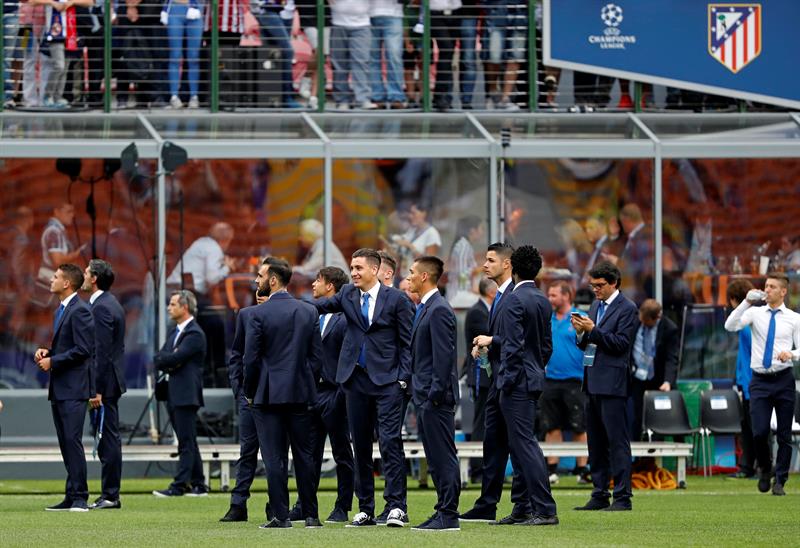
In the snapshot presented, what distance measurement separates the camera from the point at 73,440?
1558cm

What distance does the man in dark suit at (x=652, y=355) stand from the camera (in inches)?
805

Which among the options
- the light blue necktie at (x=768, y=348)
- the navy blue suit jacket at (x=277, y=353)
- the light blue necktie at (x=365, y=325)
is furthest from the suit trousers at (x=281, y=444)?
the light blue necktie at (x=768, y=348)

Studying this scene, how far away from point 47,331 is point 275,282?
A: 947cm

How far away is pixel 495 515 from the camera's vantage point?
14.2 metres

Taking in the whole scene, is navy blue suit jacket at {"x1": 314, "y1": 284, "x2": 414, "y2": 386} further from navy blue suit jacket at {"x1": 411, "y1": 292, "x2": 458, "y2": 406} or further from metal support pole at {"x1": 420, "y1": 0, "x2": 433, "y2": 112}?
metal support pole at {"x1": 420, "y1": 0, "x2": 433, "y2": 112}

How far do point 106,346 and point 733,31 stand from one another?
11430 mm

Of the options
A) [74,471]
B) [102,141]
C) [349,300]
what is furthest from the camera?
[102,141]

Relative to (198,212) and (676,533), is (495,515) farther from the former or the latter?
(198,212)

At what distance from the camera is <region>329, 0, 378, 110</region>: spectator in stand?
23.9 meters

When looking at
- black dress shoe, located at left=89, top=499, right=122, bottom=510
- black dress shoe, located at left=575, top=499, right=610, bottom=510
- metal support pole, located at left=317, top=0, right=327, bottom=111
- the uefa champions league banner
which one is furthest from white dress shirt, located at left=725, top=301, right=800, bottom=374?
metal support pole, located at left=317, top=0, right=327, bottom=111

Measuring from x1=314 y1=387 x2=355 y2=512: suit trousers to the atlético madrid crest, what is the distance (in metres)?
11.6

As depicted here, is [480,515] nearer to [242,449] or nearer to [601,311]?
[242,449]

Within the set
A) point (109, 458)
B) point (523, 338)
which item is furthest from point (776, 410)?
point (109, 458)

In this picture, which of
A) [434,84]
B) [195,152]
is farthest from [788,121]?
[195,152]
